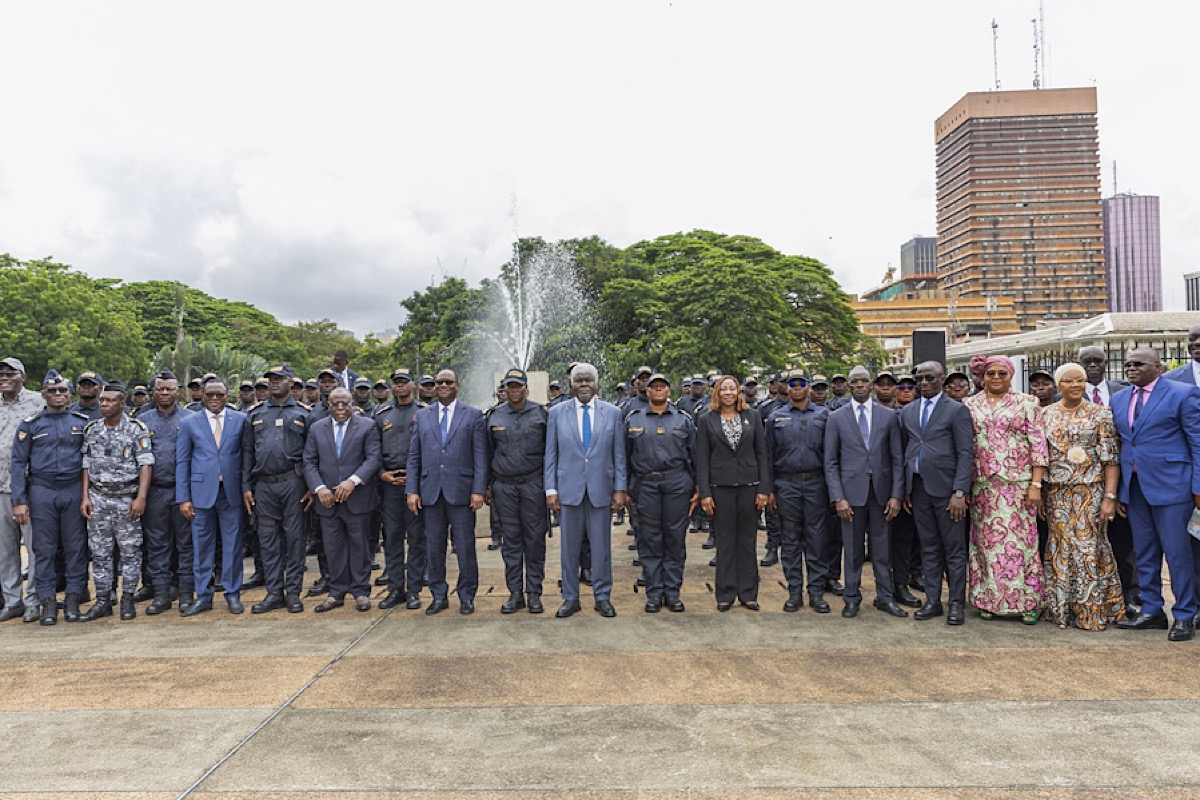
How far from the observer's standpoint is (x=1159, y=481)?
227 inches

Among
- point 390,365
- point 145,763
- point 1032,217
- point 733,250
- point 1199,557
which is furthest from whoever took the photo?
point 1032,217

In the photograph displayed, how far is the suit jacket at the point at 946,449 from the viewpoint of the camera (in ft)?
20.1

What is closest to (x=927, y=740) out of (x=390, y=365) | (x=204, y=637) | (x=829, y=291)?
(x=204, y=637)

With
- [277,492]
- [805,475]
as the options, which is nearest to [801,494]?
[805,475]

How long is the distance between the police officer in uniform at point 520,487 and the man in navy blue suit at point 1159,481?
4.38m

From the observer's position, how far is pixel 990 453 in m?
6.15

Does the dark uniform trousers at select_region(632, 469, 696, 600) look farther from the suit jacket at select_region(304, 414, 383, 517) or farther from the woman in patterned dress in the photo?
Answer: the woman in patterned dress

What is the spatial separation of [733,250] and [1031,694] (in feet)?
106

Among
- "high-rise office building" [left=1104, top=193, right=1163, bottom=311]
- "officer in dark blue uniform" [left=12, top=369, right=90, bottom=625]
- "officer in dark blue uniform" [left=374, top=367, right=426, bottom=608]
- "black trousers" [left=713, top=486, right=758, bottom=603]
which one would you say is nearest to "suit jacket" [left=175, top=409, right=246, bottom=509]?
"officer in dark blue uniform" [left=12, top=369, right=90, bottom=625]

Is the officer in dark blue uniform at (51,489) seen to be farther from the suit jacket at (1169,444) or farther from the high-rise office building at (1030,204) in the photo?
the high-rise office building at (1030,204)

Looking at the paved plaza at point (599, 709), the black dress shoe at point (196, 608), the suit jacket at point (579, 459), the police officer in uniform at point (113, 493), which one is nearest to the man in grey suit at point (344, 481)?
the paved plaza at point (599, 709)

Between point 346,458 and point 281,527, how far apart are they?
2.87 feet

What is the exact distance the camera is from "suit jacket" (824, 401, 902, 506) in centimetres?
649

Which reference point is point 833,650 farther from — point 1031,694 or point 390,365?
point 390,365
